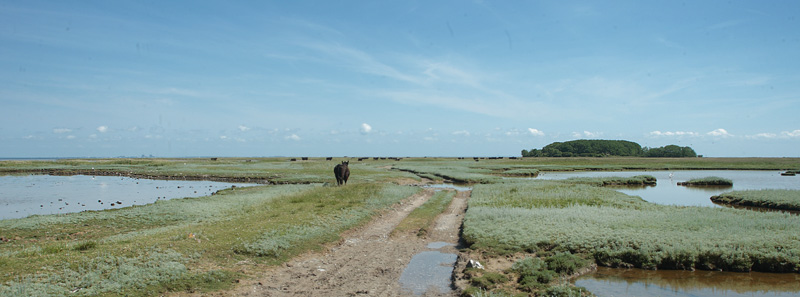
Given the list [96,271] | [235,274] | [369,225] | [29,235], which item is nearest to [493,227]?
[369,225]

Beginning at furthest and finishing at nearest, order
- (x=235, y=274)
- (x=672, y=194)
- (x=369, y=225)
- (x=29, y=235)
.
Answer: (x=672, y=194) → (x=369, y=225) → (x=29, y=235) → (x=235, y=274)

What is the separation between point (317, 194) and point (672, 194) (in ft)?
103

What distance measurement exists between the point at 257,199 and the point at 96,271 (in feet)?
58.5

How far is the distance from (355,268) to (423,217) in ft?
31.1

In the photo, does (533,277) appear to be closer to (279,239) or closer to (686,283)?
(686,283)

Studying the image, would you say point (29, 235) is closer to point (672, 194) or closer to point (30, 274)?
point (30, 274)

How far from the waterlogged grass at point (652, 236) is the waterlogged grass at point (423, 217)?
1.90 m

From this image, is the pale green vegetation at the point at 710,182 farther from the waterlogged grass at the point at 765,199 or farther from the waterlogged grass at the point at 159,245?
the waterlogged grass at the point at 159,245

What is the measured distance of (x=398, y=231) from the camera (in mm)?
17750

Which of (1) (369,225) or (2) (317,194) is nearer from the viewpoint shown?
(1) (369,225)

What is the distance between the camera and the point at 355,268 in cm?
1221

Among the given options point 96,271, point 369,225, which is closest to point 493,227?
point 369,225

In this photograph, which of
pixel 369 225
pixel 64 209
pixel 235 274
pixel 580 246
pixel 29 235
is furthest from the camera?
pixel 64 209

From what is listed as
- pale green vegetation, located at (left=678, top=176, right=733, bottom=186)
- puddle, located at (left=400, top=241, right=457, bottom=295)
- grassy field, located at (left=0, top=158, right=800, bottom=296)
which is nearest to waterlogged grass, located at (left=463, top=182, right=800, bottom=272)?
grassy field, located at (left=0, top=158, right=800, bottom=296)
